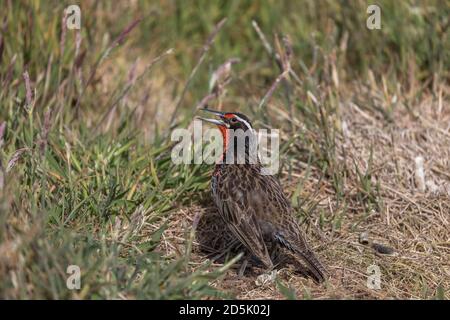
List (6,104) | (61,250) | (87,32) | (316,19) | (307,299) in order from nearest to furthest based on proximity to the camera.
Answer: (61,250) < (307,299) < (6,104) < (87,32) < (316,19)

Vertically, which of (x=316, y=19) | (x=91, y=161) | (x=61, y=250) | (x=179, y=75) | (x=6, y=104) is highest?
(x=316, y=19)

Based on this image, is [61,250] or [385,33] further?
[385,33]

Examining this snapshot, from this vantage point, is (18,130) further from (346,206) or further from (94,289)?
(346,206)

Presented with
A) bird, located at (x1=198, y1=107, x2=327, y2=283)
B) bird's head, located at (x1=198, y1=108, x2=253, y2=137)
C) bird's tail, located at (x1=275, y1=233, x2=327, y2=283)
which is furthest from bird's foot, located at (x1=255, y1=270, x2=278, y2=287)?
bird's head, located at (x1=198, y1=108, x2=253, y2=137)

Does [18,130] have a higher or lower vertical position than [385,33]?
lower

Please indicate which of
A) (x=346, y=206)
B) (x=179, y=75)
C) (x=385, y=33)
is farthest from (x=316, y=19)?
(x=346, y=206)

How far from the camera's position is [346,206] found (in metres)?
6.22

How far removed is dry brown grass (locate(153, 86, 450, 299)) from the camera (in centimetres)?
533

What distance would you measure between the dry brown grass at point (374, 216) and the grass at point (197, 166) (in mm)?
15

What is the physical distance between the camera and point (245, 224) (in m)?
5.46

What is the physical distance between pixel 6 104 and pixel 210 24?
3359 mm

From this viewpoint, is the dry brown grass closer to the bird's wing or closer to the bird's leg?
the bird's leg

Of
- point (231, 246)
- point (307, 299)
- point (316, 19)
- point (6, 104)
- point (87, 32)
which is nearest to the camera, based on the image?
point (307, 299)

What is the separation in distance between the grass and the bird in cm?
23
